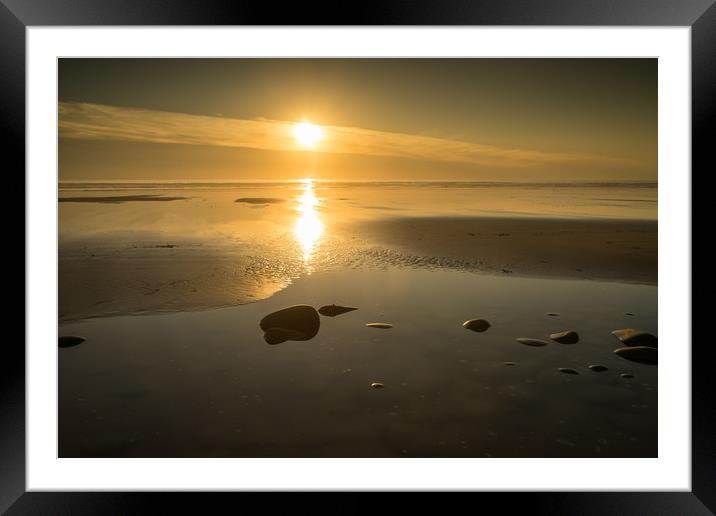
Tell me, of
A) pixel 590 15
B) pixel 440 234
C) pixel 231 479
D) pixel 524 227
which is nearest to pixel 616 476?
pixel 231 479

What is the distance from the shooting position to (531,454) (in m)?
2.23

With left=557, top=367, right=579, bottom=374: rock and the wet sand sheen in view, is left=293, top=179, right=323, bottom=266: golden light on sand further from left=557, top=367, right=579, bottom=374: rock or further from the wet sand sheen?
left=557, top=367, right=579, bottom=374: rock

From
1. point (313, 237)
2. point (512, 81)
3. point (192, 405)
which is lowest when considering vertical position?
point (192, 405)

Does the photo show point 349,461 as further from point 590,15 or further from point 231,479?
point 590,15

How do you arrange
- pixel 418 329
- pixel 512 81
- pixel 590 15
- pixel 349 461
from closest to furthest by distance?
A: 1. pixel 590 15
2. pixel 349 461
3. pixel 418 329
4. pixel 512 81

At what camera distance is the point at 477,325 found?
3.67 meters

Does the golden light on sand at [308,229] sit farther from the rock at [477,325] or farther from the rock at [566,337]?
the rock at [566,337]

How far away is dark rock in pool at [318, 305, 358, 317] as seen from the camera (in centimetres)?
401

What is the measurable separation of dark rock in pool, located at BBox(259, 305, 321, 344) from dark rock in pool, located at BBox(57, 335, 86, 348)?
126 centimetres

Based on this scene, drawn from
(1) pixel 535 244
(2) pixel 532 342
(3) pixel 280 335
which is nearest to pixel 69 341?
Answer: (3) pixel 280 335

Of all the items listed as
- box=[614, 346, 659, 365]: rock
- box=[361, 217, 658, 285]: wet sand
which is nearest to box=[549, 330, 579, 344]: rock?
box=[614, 346, 659, 365]: rock

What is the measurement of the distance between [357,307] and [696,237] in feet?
8.97

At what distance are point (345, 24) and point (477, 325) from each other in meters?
2.51

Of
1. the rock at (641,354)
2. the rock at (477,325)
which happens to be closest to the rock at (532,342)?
the rock at (477,325)
